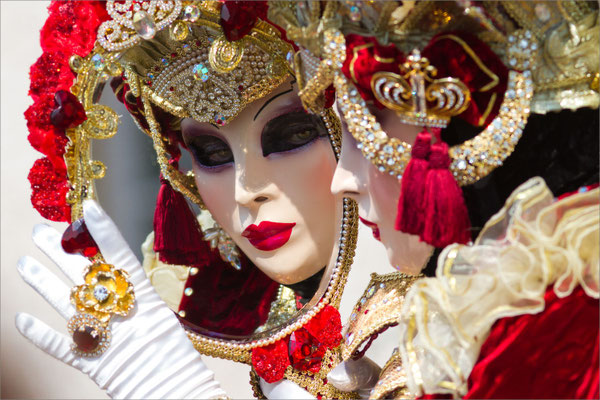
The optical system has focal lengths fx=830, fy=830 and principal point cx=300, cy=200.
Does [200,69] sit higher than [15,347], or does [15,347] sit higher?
[200,69]

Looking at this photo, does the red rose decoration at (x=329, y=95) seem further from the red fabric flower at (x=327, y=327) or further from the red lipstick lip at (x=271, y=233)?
the red fabric flower at (x=327, y=327)

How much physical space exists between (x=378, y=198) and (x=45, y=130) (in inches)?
26.0

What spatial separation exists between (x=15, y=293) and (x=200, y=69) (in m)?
1.54

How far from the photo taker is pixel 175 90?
1.40m

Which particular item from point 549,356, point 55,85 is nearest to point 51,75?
point 55,85

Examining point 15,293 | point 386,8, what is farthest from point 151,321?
point 15,293

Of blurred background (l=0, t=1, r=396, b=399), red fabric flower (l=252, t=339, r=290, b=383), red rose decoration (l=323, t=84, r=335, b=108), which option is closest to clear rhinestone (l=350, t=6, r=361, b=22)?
red rose decoration (l=323, t=84, r=335, b=108)

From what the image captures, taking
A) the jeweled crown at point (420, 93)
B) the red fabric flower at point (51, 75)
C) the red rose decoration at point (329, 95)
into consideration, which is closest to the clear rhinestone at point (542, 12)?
the jeweled crown at point (420, 93)

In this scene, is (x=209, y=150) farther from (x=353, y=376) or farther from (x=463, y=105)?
(x=463, y=105)

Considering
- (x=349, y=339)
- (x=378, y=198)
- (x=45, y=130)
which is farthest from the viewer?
(x=45, y=130)

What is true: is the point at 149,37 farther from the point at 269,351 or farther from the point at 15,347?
the point at 15,347

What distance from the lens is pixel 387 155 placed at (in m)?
1.03

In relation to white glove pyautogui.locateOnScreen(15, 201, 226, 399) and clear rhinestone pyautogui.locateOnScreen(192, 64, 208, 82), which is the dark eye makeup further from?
white glove pyautogui.locateOnScreen(15, 201, 226, 399)

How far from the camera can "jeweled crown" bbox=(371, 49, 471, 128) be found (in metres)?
0.97
